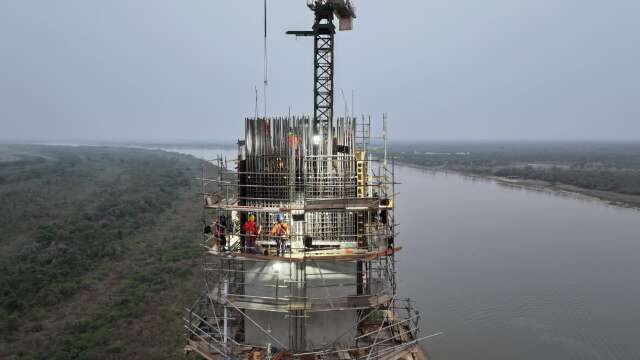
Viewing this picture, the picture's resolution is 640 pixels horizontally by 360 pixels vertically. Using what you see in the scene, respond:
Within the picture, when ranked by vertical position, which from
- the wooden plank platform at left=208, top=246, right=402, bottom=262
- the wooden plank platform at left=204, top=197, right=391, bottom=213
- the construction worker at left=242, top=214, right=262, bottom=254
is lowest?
the wooden plank platform at left=208, top=246, right=402, bottom=262

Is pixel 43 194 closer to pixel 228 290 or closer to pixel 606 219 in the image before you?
pixel 228 290

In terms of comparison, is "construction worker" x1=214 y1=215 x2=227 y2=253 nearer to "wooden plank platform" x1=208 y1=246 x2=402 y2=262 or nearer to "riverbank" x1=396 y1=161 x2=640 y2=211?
"wooden plank platform" x1=208 y1=246 x2=402 y2=262

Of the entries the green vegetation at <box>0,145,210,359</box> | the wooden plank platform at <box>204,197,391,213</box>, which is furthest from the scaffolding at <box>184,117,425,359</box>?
the green vegetation at <box>0,145,210,359</box>

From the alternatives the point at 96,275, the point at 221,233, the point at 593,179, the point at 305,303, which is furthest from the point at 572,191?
the point at 221,233

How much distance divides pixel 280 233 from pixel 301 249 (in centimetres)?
73

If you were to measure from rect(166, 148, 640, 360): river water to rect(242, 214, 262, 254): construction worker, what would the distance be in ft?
54.4

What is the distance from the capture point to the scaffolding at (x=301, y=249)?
13172 mm

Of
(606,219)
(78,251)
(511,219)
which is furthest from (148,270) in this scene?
(606,219)

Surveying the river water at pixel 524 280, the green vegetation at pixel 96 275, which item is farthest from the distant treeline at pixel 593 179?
the green vegetation at pixel 96 275

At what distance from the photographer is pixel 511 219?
59781 mm

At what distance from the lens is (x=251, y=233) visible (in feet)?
46.0

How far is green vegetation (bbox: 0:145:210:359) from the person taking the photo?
26.6 meters

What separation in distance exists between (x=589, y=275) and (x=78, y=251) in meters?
40.8

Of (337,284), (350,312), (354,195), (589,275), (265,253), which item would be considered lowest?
(589,275)
